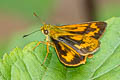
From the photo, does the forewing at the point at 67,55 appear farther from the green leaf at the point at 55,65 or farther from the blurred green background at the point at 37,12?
the blurred green background at the point at 37,12

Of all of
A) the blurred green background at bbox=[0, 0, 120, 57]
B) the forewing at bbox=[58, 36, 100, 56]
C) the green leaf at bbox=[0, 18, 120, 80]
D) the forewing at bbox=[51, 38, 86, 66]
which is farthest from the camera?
the blurred green background at bbox=[0, 0, 120, 57]

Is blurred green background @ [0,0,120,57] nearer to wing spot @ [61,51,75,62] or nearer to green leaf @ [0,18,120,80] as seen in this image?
wing spot @ [61,51,75,62]

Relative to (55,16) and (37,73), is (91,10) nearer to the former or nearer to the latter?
(37,73)

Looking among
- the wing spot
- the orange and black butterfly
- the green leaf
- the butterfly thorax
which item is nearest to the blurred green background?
the butterfly thorax

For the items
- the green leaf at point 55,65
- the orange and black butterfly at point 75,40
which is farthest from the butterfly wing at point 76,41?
the green leaf at point 55,65

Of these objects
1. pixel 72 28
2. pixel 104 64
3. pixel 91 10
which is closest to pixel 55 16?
pixel 91 10
